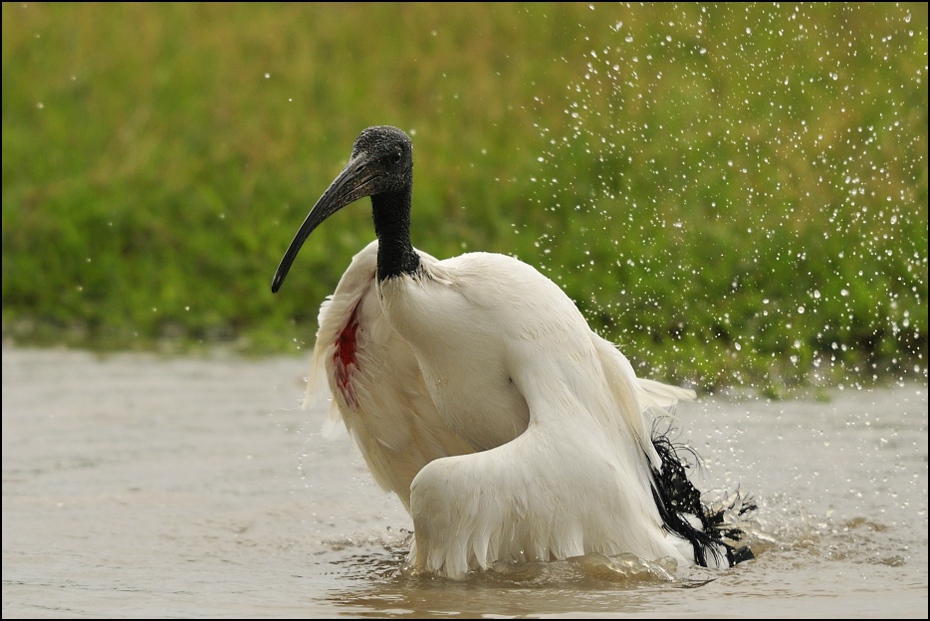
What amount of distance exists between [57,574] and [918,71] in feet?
23.6

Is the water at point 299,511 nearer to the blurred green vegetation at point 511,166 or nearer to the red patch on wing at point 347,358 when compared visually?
the red patch on wing at point 347,358

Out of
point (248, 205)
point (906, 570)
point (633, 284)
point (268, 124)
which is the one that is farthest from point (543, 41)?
point (906, 570)

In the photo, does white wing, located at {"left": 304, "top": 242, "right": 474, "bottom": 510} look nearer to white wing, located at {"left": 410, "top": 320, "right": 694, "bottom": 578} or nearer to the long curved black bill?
the long curved black bill

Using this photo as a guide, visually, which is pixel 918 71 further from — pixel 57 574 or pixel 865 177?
pixel 57 574

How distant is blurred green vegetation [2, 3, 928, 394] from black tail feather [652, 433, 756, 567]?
2339 millimetres

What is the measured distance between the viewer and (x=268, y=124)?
11.3m

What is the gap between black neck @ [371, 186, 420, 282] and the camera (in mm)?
4676

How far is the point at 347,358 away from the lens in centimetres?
520

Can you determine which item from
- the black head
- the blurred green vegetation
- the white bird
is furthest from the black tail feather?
the blurred green vegetation

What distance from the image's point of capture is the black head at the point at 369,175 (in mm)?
4695

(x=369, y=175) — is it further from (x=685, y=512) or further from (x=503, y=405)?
(x=685, y=512)

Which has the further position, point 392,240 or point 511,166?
point 511,166

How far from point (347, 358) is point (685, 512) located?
1195mm

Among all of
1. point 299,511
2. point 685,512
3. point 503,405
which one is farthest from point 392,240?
point 299,511
